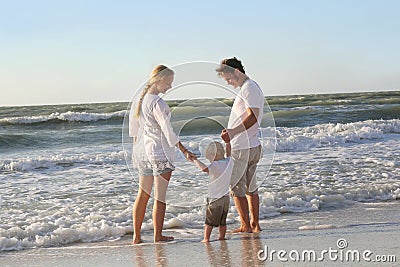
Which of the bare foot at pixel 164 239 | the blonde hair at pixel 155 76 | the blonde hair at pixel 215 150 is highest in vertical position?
the blonde hair at pixel 155 76

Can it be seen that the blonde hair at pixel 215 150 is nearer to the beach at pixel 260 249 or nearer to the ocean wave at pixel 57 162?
the beach at pixel 260 249

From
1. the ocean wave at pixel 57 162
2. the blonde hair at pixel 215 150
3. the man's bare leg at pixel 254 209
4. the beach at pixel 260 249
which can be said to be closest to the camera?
the beach at pixel 260 249

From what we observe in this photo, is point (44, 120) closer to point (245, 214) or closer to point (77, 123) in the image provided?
point (77, 123)

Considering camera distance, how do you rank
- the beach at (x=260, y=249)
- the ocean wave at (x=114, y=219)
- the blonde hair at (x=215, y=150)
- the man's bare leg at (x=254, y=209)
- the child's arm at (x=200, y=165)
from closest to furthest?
the beach at (x=260, y=249)
the child's arm at (x=200, y=165)
the blonde hair at (x=215, y=150)
the man's bare leg at (x=254, y=209)
the ocean wave at (x=114, y=219)

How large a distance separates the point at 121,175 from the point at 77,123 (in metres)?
15.8

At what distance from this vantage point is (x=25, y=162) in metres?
11.0

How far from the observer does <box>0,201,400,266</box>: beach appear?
427 cm

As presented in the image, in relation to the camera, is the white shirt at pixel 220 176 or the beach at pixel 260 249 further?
the white shirt at pixel 220 176

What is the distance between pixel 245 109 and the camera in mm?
4965

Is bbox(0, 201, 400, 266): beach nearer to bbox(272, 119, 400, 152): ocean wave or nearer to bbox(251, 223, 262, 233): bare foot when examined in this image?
bbox(251, 223, 262, 233): bare foot

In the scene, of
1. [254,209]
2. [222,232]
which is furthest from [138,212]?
[254,209]

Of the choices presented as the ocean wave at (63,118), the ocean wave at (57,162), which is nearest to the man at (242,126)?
the ocean wave at (57,162)

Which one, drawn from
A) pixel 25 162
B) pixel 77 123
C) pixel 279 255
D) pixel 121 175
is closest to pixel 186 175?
pixel 121 175

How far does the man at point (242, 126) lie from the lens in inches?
194
